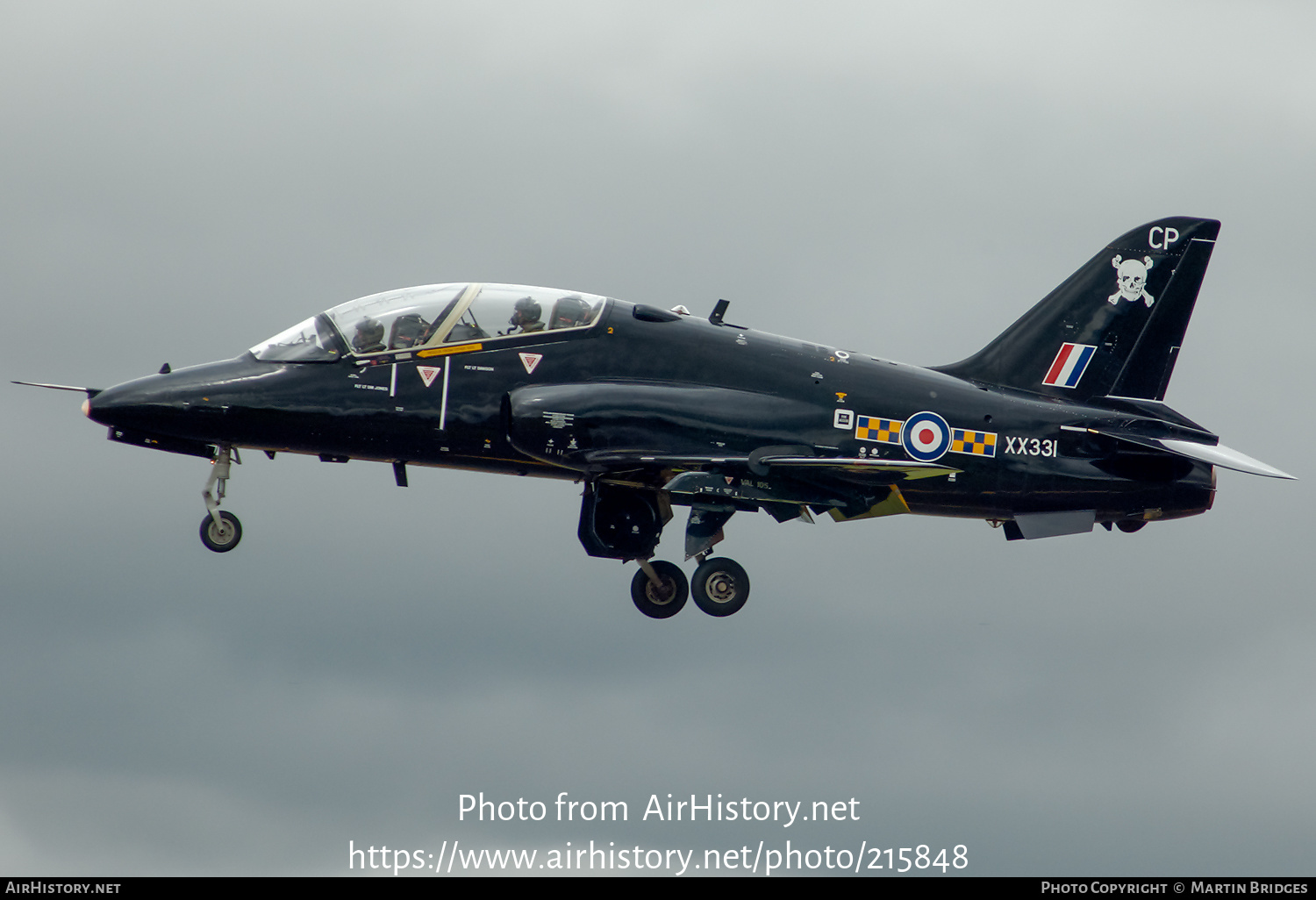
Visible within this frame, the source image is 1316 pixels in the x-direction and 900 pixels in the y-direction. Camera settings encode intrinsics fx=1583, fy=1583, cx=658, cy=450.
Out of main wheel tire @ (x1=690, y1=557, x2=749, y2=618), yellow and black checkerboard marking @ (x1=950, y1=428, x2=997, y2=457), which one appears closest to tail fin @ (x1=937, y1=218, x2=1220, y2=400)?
yellow and black checkerboard marking @ (x1=950, y1=428, x2=997, y2=457)

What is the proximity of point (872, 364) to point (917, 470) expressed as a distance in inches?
94.3

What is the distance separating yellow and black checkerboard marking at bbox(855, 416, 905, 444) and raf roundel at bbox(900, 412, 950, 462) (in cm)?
12

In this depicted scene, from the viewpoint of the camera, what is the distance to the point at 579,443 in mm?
24641

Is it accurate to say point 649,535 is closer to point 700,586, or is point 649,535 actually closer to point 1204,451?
point 700,586

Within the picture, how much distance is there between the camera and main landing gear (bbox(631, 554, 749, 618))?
1037 inches

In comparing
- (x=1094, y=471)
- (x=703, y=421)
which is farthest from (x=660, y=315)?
(x=1094, y=471)

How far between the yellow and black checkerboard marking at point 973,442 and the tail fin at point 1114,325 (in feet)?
5.69

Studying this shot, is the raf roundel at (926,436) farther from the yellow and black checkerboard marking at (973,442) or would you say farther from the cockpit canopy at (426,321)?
the cockpit canopy at (426,321)

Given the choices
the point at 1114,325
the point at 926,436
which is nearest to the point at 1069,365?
the point at 1114,325

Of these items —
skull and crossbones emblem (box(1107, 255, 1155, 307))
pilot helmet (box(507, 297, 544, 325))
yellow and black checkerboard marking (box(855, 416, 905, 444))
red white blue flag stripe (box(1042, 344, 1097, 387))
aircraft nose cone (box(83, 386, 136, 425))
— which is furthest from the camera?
skull and crossbones emblem (box(1107, 255, 1155, 307))

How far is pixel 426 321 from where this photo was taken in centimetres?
2525

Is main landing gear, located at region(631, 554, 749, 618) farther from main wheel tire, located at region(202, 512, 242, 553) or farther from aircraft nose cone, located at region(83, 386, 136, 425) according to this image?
aircraft nose cone, located at region(83, 386, 136, 425)

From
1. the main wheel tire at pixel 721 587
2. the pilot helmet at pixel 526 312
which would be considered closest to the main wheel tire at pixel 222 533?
the pilot helmet at pixel 526 312

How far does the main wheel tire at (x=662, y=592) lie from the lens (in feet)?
89.0
